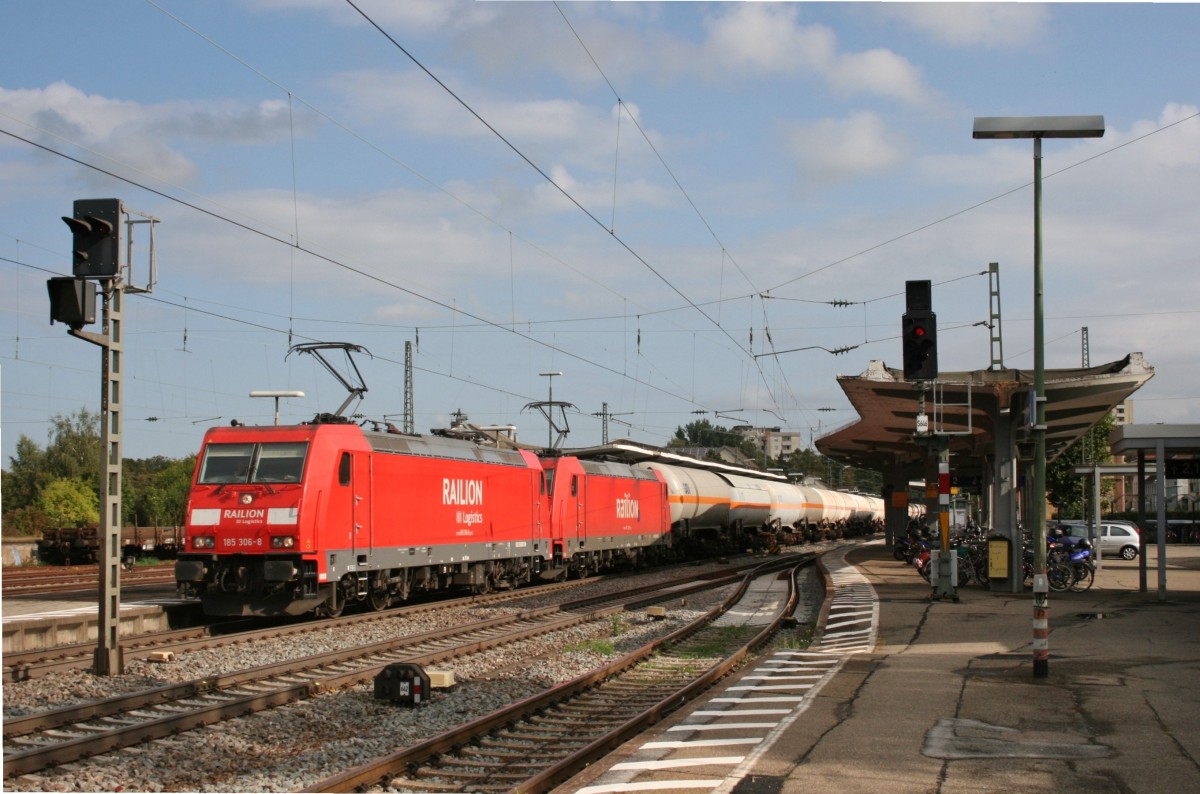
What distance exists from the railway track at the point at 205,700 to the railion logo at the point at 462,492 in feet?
14.4

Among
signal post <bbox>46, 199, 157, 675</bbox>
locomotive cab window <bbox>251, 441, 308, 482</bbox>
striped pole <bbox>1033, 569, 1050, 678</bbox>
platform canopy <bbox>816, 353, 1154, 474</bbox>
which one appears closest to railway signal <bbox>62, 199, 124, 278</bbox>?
signal post <bbox>46, 199, 157, 675</bbox>

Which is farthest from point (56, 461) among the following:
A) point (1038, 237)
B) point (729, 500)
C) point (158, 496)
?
point (1038, 237)

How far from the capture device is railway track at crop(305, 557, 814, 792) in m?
8.12

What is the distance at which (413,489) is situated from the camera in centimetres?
1998

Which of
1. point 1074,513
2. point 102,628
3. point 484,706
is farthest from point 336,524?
point 1074,513

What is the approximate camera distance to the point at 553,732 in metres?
10.0

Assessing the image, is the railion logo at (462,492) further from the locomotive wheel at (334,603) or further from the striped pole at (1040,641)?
the striped pole at (1040,641)

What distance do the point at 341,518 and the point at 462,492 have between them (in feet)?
15.3

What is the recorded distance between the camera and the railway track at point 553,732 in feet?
26.6

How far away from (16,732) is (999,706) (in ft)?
27.2

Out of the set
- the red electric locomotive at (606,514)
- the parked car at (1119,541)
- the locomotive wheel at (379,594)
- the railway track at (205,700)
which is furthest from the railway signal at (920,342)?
the parked car at (1119,541)

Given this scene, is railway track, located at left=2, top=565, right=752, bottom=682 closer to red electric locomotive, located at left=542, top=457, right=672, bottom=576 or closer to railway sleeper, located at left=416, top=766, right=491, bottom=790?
railway sleeper, located at left=416, top=766, right=491, bottom=790

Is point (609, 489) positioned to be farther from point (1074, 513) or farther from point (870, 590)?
point (1074, 513)

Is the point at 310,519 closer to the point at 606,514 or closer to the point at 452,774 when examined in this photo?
the point at 452,774
